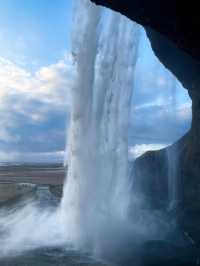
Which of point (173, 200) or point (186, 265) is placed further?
point (173, 200)

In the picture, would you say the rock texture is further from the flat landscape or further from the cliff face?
the flat landscape

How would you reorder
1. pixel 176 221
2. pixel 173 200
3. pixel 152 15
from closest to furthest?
pixel 152 15 < pixel 176 221 < pixel 173 200

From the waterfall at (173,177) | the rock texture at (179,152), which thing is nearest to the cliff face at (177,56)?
the rock texture at (179,152)

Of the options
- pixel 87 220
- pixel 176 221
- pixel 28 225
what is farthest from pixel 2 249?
pixel 176 221

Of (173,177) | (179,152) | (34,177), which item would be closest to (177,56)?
(179,152)

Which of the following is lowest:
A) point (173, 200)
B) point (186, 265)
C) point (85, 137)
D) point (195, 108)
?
point (186, 265)

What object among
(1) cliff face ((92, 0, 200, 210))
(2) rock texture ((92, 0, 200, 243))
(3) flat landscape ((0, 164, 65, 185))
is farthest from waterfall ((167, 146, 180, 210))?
(3) flat landscape ((0, 164, 65, 185))

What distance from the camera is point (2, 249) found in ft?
82.3

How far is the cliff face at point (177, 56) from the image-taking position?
1738 centimetres

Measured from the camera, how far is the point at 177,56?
35.3 metres

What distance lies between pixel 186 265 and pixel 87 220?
908 centimetres

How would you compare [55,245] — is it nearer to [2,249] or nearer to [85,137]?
[2,249]

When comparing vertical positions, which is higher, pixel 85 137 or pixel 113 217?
pixel 85 137

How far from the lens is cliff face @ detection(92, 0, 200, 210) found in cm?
1738
